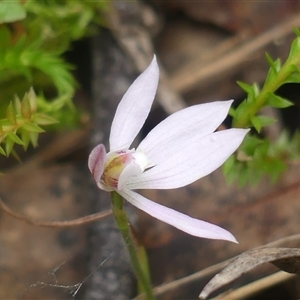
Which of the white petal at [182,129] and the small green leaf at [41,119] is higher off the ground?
the white petal at [182,129]

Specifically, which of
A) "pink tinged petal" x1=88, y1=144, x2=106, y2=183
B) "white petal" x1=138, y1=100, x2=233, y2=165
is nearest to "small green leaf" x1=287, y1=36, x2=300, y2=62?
"white petal" x1=138, y1=100, x2=233, y2=165

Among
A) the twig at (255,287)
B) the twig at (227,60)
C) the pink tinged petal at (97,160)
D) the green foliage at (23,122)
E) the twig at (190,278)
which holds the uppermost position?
the pink tinged petal at (97,160)

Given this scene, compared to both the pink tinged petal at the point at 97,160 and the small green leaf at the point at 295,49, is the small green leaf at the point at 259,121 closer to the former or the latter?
the small green leaf at the point at 295,49

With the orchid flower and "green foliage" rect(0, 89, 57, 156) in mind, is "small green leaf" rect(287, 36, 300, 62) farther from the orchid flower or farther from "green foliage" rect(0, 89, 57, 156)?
"green foliage" rect(0, 89, 57, 156)

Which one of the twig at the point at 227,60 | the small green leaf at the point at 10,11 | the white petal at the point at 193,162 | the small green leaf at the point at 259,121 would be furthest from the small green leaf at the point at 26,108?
the twig at the point at 227,60

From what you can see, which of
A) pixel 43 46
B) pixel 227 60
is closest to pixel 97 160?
pixel 43 46

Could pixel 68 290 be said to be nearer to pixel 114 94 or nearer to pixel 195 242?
pixel 195 242
